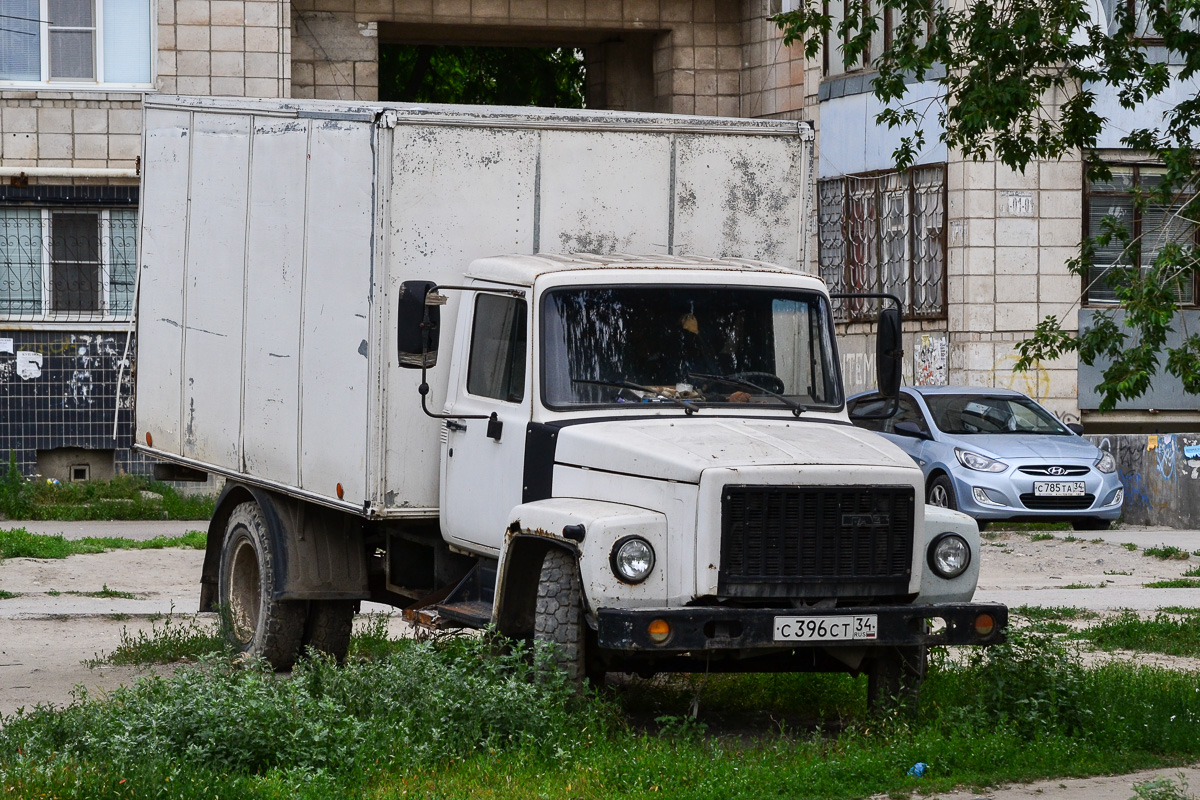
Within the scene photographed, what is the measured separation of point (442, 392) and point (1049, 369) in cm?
1542

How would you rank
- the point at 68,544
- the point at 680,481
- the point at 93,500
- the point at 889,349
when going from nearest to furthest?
the point at 680,481
the point at 889,349
the point at 68,544
the point at 93,500

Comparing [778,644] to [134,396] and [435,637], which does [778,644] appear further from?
[134,396]

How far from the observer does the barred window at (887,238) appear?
23.6m

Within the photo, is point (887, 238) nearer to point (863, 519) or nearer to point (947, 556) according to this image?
point (947, 556)

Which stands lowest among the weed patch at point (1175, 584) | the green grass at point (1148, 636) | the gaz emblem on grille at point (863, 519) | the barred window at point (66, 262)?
the weed patch at point (1175, 584)

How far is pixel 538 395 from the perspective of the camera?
326 inches

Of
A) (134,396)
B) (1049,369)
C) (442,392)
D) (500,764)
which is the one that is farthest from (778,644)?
(1049,369)

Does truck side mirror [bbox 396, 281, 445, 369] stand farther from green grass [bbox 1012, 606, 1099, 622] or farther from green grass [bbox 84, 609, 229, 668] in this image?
green grass [bbox 1012, 606, 1099, 622]

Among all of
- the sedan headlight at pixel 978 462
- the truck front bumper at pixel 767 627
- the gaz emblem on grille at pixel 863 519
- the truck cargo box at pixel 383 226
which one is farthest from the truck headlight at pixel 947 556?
the sedan headlight at pixel 978 462

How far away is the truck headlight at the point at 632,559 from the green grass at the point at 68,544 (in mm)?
9343

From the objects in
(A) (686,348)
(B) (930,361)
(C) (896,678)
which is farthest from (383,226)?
(B) (930,361)

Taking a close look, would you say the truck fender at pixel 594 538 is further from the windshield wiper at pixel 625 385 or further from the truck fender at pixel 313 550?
the truck fender at pixel 313 550

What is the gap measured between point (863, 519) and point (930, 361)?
16250mm

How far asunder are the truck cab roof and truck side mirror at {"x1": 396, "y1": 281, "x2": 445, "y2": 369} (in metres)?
0.51
